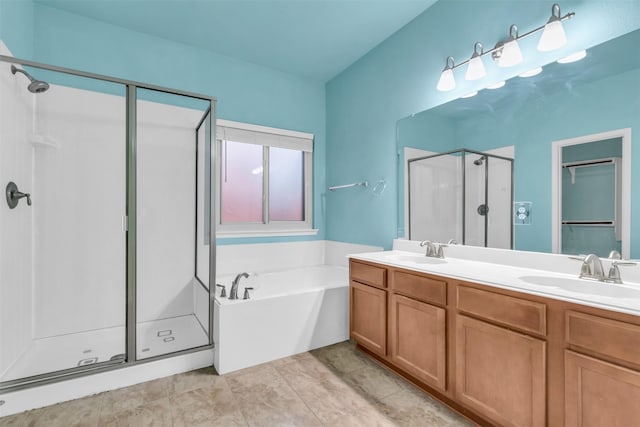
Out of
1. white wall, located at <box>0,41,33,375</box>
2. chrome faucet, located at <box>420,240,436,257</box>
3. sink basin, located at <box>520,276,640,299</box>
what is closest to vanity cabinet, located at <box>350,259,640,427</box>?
sink basin, located at <box>520,276,640,299</box>

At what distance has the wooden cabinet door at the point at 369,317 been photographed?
2109mm

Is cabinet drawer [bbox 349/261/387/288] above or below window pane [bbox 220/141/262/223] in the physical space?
below

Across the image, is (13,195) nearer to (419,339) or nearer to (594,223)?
(419,339)

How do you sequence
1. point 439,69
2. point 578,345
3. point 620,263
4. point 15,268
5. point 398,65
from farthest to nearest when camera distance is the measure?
point 398,65 < point 439,69 < point 15,268 < point 620,263 < point 578,345

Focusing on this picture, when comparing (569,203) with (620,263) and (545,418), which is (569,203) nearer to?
(620,263)

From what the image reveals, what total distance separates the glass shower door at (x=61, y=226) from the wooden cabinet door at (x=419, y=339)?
1.85 m

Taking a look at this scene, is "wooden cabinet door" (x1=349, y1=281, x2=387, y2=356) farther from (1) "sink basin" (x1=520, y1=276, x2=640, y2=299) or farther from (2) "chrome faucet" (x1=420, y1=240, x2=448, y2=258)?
(1) "sink basin" (x1=520, y1=276, x2=640, y2=299)

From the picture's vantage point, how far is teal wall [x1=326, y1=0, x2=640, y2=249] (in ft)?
5.25

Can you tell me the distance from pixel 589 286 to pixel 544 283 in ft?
0.62

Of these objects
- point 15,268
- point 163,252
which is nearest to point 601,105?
point 163,252

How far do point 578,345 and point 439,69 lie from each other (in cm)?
203

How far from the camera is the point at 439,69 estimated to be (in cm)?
234

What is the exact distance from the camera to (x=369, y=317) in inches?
88.3

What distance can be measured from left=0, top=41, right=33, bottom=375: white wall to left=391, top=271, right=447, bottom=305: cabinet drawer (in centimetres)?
248
